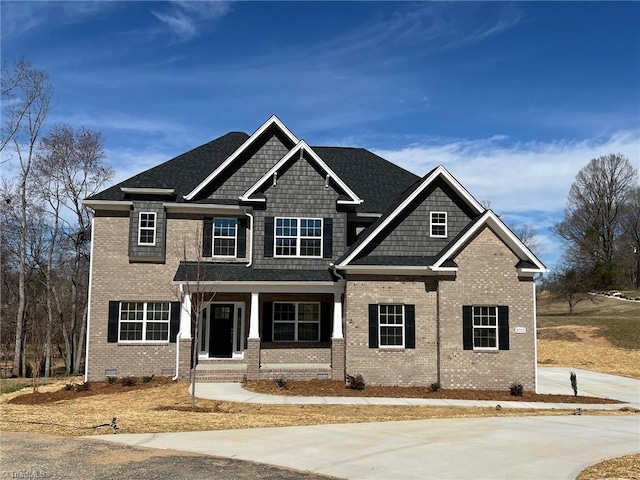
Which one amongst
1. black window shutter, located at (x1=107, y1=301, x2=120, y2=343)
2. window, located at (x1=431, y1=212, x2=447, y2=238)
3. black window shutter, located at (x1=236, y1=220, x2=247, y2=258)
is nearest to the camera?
window, located at (x1=431, y1=212, x2=447, y2=238)

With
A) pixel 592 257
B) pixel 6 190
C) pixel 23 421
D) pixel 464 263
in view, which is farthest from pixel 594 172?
pixel 23 421

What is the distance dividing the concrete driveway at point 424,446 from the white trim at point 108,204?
503 inches

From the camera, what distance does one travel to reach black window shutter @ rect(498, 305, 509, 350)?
1967cm

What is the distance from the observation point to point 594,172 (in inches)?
2721

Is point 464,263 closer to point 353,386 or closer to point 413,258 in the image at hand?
point 413,258

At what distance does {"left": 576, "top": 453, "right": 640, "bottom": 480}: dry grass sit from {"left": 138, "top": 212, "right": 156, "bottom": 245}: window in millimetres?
17439

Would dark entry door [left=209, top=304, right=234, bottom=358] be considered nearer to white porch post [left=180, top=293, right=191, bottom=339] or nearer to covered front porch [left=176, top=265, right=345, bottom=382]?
covered front porch [left=176, top=265, right=345, bottom=382]

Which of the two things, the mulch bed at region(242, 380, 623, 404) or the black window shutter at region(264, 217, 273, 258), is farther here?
the black window shutter at region(264, 217, 273, 258)

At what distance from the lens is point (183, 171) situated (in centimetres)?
2438

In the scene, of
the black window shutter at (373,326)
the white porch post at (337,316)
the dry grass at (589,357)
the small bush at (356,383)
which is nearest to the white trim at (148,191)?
the white porch post at (337,316)

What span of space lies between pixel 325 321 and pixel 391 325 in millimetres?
3610

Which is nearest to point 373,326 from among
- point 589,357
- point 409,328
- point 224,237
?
point 409,328

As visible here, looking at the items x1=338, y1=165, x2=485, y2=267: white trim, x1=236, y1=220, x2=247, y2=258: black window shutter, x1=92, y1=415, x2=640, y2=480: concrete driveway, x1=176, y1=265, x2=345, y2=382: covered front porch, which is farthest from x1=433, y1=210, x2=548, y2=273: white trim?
x1=236, y1=220, x2=247, y2=258: black window shutter

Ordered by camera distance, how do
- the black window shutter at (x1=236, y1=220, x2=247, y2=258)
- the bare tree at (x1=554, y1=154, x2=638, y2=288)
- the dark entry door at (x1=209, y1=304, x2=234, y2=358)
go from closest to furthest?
the dark entry door at (x1=209, y1=304, x2=234, y2=358), the black window shutter at (x1=236, y1=220, x2=247, y2=258), the bare tree at (x1=554, y1=154, x2=638, y2=288)
